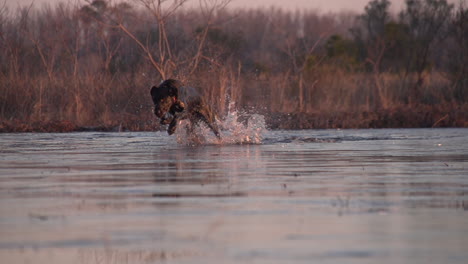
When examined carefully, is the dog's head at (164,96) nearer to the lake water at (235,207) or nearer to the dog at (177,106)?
the dog at (177,106)

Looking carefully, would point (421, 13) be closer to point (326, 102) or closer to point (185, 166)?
point (326, 102)

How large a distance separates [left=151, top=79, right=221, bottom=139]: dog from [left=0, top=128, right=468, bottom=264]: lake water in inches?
72.4

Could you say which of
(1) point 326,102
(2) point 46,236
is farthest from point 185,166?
(1) point 326,102

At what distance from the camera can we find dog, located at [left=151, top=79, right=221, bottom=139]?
15805 millimetres

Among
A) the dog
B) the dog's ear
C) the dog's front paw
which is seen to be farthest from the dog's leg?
the dog's ear

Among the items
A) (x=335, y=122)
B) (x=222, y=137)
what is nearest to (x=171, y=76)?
(x=335, y=122)

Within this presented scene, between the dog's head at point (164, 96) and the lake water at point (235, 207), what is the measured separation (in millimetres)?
1750

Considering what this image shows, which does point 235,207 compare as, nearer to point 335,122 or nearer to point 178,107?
point 178,107

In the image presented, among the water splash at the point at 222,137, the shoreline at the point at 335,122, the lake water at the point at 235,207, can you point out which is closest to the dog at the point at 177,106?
the water splash at the point at 222,137

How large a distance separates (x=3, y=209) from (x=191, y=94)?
895 cm

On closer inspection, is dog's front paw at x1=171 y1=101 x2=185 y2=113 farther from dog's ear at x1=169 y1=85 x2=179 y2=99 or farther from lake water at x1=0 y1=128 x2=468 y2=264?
lake water at x1=0 y1=128 x2=468 y2=264

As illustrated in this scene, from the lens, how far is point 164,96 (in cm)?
1579

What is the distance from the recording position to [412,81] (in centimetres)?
2848

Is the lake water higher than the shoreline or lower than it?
lower
